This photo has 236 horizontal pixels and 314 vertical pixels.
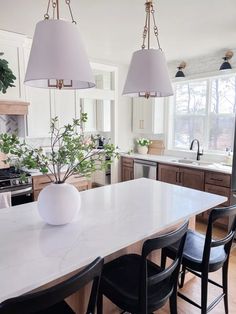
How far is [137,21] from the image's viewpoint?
9.18 ft

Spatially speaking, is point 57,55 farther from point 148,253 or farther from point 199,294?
point 199,294

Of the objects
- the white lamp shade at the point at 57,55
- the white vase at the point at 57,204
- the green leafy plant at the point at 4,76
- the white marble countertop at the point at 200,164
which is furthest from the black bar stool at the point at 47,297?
the white marble countertop at the point at 200,164

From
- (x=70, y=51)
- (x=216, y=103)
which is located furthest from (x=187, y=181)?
(x=70, y=51)

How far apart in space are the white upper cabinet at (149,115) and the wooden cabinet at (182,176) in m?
0.95

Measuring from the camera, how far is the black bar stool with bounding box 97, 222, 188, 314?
1.23m

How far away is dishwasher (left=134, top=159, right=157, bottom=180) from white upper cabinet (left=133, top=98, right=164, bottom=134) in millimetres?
689

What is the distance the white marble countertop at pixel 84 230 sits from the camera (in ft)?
3.50

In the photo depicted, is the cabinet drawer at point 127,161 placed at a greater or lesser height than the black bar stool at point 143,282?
greater

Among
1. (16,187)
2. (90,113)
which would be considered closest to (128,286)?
(16,187)

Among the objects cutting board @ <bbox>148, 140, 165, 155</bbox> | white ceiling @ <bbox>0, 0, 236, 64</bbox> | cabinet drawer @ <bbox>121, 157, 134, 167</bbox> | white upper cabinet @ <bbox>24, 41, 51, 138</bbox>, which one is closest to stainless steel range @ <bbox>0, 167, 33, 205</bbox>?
white upper cabinet @ <bbox>24, 41, 51, 138</bbox>

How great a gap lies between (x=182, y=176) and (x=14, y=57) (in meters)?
2.94

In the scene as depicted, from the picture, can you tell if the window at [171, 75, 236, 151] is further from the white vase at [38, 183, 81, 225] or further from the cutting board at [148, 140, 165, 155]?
the white vase at [38, 183, 81, 225]

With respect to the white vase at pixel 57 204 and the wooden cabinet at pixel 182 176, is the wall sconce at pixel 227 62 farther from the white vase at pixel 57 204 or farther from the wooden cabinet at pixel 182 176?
the white vase at pixel 57 204

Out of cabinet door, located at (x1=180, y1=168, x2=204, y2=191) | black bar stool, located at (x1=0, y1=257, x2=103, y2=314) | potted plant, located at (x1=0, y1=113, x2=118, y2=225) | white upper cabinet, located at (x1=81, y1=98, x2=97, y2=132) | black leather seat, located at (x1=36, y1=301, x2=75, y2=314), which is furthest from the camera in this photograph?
white upper cabinet, located at (x1=81, y1=98, x2=97, y2=132)
